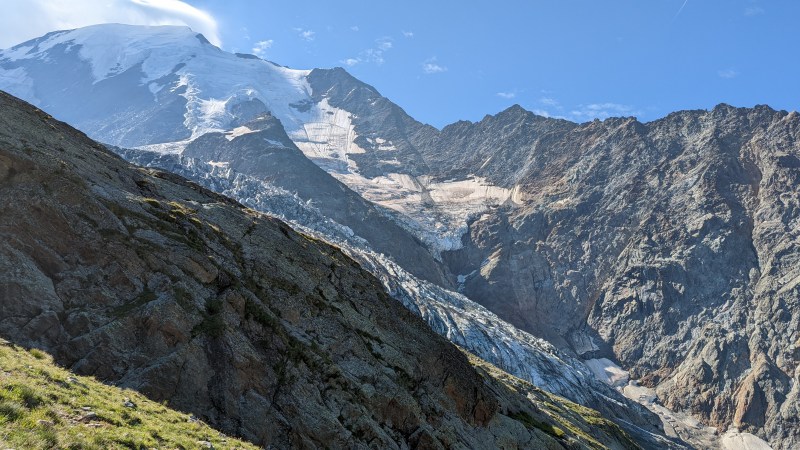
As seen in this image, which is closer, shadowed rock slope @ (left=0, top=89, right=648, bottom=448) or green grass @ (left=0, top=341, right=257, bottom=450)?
green grass @ (left=0, top=341, right=257, bottom=450)

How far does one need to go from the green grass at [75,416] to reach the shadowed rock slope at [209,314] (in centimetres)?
276

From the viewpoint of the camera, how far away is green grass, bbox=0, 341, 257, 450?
16516 mm

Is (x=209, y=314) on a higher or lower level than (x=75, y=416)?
higher

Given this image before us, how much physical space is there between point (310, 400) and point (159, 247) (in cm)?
1081

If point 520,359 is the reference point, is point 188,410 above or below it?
above

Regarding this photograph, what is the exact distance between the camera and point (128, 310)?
28422mm

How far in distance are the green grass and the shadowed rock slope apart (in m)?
2.76

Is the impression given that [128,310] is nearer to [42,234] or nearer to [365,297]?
[42,234]

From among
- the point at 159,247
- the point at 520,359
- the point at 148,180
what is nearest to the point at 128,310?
the point at 159,247

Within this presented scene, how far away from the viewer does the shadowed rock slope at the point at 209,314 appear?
2683 cm

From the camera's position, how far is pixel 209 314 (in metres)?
30.8

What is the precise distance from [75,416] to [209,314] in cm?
1216

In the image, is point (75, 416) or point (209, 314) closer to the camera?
point (75, 416)

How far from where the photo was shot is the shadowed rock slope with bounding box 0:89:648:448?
26828mm
